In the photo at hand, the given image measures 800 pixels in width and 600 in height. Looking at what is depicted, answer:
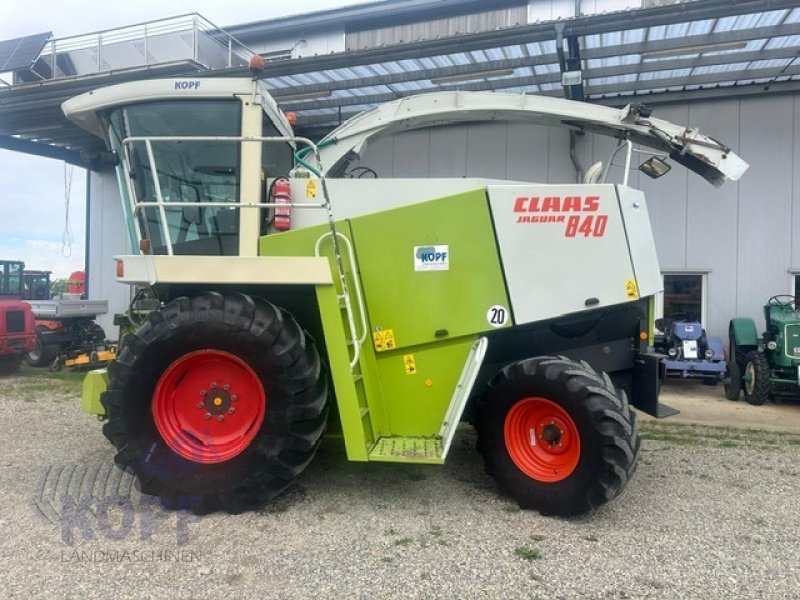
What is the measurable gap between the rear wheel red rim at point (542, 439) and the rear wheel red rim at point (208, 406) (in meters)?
1.68

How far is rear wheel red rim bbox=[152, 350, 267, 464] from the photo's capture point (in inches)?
145

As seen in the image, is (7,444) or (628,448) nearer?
(628,448)

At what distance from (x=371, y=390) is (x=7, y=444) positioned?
3.74m

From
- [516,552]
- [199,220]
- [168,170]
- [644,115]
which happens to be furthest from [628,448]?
[168,170]

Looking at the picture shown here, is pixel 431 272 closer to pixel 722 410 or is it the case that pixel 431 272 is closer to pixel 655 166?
pixel 655 166

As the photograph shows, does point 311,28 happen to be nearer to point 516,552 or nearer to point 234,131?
point 234,131

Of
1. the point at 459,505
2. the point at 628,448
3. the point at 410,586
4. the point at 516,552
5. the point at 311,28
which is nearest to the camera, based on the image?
the point at 410,586

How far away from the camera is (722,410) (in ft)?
24.3

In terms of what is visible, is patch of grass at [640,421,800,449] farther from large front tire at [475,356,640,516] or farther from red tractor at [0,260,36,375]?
red tractor at [0,260,36,375]

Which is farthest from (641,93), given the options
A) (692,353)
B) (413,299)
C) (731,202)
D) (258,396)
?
(258,396)

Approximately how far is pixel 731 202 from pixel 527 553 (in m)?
8.40

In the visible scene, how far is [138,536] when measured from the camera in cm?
334

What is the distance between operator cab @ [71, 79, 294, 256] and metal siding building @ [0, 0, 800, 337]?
16.2 ft

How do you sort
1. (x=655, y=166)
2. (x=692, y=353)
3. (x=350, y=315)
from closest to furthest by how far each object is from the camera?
(x=350, y=315)
(x=655, y=166)
(x=692, y=353)
